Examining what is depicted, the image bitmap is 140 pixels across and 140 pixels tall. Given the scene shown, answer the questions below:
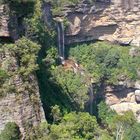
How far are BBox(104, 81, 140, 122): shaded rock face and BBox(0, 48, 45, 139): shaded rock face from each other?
73.6 feet

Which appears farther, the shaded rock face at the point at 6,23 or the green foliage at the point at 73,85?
the green foliage at the point at 73,85

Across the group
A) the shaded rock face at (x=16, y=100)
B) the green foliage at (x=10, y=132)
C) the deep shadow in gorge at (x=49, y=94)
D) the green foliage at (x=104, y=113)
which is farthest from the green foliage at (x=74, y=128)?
the green foliage at (x=104, y=113)

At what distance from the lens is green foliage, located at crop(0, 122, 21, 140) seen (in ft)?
80.2

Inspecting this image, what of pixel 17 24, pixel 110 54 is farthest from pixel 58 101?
pixel 110 54

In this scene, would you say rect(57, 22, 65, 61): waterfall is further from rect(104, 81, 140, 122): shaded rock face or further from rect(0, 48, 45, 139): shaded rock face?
rect(0, 48, 45, 139): shaded rock face

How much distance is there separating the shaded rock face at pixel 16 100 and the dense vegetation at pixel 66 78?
0.21ft

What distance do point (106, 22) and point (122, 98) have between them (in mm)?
7137

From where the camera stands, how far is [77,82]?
4294 centimetres

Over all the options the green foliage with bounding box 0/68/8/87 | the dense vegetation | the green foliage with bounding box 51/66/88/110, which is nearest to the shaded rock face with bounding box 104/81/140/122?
the dense vegetation

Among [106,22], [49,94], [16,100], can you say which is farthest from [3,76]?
[106,22]

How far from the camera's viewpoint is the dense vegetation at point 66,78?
2608 centimetres

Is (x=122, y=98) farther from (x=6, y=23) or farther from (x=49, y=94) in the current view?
(x=6, y=23)

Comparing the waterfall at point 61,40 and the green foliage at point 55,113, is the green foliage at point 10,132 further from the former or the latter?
the waterfall at point 61,40

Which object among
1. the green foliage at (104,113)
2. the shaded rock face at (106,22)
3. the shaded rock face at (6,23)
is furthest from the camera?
the shaded rock face at (106,22)
